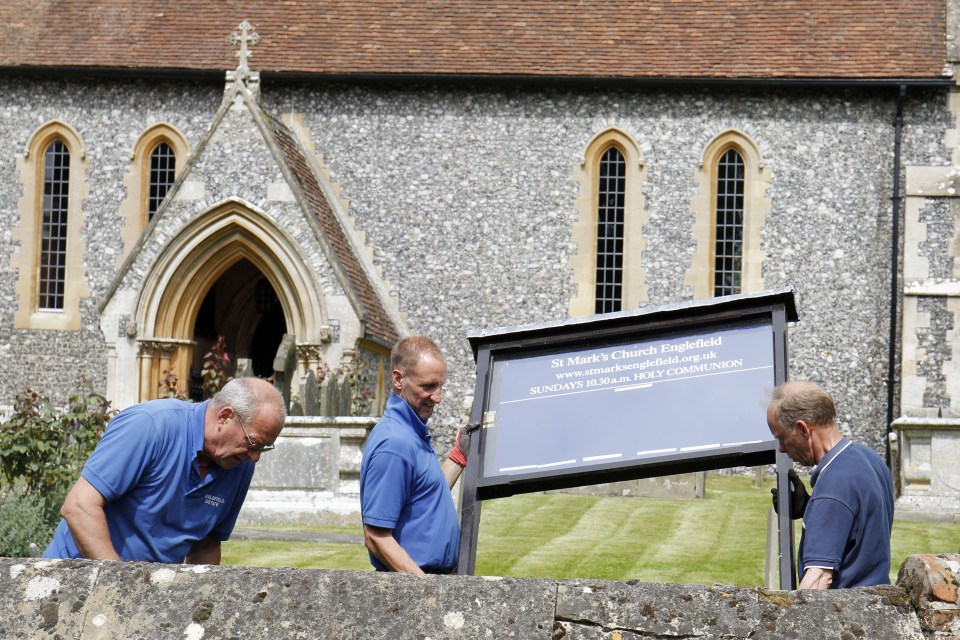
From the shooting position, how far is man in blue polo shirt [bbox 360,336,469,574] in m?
4.97

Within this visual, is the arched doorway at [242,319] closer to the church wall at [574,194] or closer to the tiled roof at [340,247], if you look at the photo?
the tiled roof at [340,247]

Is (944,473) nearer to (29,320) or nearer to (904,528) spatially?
(904,528)

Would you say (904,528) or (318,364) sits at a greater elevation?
(318,364)

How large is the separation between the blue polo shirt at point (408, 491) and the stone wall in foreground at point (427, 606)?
1590 millimetres

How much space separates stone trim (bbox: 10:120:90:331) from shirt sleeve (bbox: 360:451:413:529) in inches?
678

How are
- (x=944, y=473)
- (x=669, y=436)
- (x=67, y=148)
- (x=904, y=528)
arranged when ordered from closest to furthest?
(x=669, y=436) → (x=904, y=528) → (x=944, y=473) → (x=67, y=148)

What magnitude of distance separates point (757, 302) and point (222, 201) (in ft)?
47.6

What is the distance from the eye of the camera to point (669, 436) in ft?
17.8

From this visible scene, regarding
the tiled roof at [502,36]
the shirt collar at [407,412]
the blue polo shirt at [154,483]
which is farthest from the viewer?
the tiled roof at [502,36]

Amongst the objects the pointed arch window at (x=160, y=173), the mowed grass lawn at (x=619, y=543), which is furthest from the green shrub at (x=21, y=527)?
the pointed arch window at (x=160, y=173)

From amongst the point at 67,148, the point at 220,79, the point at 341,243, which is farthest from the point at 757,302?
the point at 67,148

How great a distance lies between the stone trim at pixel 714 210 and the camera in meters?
20.3

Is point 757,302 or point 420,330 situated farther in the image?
point 420,330

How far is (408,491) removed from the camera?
16.9ft
